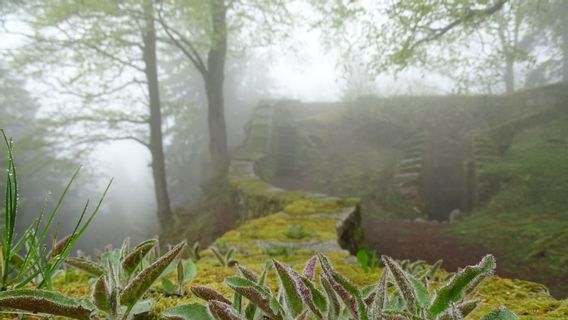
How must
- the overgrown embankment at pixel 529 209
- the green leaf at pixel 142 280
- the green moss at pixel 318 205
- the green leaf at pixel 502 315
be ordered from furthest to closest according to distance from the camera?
1. the green moss at pixel 318 205
2. the overgrown embankment at pixel 529 209
3. the green leaf at pixel 142 280
4. the green leaf at pixel 502 315

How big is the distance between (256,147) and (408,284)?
10.2 m

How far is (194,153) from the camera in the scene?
812 inches

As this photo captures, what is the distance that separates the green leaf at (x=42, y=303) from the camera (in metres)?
0.58

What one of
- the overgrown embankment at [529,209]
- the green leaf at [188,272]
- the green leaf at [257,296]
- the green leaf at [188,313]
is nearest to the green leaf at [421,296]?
the green leaf at [257,296]

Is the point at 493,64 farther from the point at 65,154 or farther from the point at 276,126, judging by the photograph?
the point at 65,154

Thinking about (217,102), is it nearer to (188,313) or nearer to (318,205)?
(318,205)

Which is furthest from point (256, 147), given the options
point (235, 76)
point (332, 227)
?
point (235, 76)

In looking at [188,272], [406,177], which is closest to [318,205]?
[188,272]

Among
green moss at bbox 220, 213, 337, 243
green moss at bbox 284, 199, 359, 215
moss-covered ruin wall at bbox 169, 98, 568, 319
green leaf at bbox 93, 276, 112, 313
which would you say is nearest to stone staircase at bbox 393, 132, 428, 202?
Answer: moss-covered ruin wall at bbox 169, 98, 568, 319

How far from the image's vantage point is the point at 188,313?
67 cm

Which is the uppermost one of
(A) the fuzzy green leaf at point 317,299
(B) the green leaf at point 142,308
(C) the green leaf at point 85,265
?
(A) the fuzzy green leaf at point 317,299

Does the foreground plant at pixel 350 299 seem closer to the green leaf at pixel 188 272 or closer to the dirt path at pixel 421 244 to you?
the green leaf at pixel 188 272

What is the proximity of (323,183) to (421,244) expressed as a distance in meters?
4.74

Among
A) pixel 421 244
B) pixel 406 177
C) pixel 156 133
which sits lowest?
pixel 421 244
